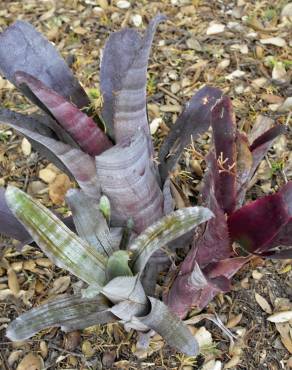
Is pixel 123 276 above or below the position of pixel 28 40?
below

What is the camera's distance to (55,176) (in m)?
1.34

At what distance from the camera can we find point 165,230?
78cm

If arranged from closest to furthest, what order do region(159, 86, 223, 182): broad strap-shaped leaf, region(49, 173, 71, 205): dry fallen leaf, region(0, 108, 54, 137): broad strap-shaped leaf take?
region(0, 108, 54, 137): broad strap-shaped leaf
region(159, 86, 223, 182): broad strap-shaped leaf
region(49, 173, 71, 205): dry fallen leaf

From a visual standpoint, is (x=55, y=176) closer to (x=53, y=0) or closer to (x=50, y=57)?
(x=50, y=57)

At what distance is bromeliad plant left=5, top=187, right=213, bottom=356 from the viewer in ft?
2.52

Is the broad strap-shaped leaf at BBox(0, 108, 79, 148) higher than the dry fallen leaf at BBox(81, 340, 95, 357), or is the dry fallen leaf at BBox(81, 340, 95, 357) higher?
the broad strap-shaped leaf at BBox(0, 108, 79, 148)

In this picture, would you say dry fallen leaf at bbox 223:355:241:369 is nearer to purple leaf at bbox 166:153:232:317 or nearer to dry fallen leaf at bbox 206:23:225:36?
purple leaf at bbox 166:153:232:317

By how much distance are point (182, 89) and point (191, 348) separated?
2.75ft

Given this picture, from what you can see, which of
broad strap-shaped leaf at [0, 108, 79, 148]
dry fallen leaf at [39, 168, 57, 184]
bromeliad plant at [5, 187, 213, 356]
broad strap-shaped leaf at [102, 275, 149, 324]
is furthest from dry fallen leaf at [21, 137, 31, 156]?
broad strap-shaped leaf at [102, 275, 149, 324]

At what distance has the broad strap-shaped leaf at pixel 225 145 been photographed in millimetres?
795

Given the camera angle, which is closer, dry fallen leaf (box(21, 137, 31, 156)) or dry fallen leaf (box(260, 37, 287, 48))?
dry fallen leaf (box(21, 137, 31, 156))

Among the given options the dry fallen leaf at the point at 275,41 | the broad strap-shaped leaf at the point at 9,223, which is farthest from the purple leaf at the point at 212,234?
the dry fallen leaf at the point at 275,41

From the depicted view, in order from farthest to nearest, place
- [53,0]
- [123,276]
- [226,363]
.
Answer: [53,0] < [226,363] < [123,276]

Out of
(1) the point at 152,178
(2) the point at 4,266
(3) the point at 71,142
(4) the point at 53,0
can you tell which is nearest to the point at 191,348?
(1) the point at 152,178
